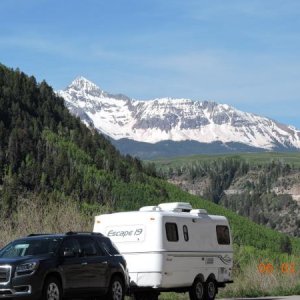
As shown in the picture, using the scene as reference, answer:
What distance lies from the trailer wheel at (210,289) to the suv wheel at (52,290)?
684 centimetres

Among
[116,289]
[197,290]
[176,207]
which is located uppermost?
[176,207]

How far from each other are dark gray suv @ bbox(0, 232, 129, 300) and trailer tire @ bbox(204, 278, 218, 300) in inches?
164

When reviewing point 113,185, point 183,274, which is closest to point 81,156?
point 113,185

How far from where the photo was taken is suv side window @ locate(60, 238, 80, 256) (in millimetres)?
17306

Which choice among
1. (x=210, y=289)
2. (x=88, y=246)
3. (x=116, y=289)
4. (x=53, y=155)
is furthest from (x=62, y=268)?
(x=53, y=155)

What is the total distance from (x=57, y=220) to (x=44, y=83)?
400 feet

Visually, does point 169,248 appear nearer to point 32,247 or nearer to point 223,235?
point 223,235

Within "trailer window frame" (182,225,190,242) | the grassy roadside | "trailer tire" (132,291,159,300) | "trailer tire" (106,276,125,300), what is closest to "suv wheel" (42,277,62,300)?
"trailer tire" (106,276,125,300)

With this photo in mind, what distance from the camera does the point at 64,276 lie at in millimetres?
16859

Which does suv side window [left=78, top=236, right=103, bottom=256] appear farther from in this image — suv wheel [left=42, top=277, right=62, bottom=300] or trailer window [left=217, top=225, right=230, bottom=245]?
trailer window [left=217, top=225, right=230, bottom=245]

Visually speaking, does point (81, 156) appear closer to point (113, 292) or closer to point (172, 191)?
point (172, 191)

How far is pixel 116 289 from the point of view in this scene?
18656 mm

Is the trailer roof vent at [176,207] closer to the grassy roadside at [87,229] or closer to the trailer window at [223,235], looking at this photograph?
the trailer window at [223,235]

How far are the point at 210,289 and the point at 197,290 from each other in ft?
2.17
